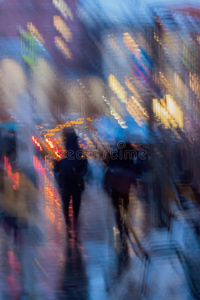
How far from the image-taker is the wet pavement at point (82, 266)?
12.6 feet

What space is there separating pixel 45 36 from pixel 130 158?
15.3 feet

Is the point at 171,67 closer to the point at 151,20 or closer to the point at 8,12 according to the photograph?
the point at 151,20

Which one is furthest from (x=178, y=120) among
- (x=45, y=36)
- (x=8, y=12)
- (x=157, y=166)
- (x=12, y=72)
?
(x=12, y=72)

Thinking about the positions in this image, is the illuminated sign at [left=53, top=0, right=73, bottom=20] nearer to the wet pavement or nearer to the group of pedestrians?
the group of pedestrians

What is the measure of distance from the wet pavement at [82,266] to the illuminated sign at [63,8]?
12.5ft

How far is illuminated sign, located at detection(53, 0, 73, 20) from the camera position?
7346mm

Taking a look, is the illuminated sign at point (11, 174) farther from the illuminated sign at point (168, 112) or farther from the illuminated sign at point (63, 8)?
the illuminated sign at point (168, 112)

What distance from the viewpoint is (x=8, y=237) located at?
591 cm

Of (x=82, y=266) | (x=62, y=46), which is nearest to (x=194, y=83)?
(x=82, y=266)

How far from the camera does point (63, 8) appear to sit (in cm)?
770

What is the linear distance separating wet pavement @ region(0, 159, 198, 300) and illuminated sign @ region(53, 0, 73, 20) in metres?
3.80

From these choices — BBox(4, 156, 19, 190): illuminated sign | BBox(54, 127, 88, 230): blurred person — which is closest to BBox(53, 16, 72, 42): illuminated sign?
BBox(54, 127, 88, 230): blurred person

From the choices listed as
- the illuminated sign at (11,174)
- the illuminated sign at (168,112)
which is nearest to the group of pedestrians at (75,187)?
the illuminated sign at (168,112)

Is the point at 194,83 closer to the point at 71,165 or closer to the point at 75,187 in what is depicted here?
the point at 71,165
